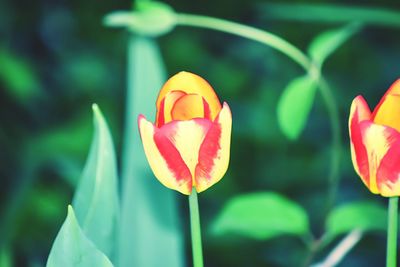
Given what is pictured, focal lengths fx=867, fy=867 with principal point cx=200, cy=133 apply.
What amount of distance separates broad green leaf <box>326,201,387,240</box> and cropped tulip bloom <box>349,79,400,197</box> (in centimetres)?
17

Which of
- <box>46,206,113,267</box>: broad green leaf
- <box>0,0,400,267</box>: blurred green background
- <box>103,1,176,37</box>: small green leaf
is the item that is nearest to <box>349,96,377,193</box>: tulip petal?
<box>46,206,113,267</box>: broad green leaf

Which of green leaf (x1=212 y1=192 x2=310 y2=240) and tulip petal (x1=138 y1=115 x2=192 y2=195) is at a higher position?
green leaf (x1=212 y1=192 x2=310 y2=240)

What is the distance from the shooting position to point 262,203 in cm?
61

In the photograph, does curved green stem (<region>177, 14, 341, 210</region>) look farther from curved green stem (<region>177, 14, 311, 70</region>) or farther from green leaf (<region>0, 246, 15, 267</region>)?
green leaf (<region>0, 246, 15, 267</region>)

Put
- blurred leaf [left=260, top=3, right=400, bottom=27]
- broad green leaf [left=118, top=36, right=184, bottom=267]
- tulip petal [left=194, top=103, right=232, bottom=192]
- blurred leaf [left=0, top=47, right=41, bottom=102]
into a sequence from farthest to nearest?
blurred leaf [left=0, top=47, right=41, bottom=102]
blurred leaf [left=260, top=3, right=400, bottom=27]
broad green leaf [left=118, top=36, right=184, bottom=267]
tulip petal [left=194, top=103, right=232, bottom=192]

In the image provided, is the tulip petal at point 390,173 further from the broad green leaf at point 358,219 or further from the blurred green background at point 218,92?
the blurred green background at point 218,92

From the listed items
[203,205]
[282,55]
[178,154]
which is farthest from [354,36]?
[178,154]

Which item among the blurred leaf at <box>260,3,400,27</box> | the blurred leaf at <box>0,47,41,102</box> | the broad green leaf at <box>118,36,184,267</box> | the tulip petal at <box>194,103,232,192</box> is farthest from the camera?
the blurred leaf at <box>0,47,41,102</box>

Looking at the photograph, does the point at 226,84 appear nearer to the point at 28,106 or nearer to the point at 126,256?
the point at 28,106

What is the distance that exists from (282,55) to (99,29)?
231 mm

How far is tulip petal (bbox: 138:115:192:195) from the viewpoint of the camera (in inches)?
16.2

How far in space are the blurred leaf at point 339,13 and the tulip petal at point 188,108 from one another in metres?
0.43

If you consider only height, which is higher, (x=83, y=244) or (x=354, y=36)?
(x=354, y=36)

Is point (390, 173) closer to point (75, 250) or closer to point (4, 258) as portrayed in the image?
point (75, 250)
